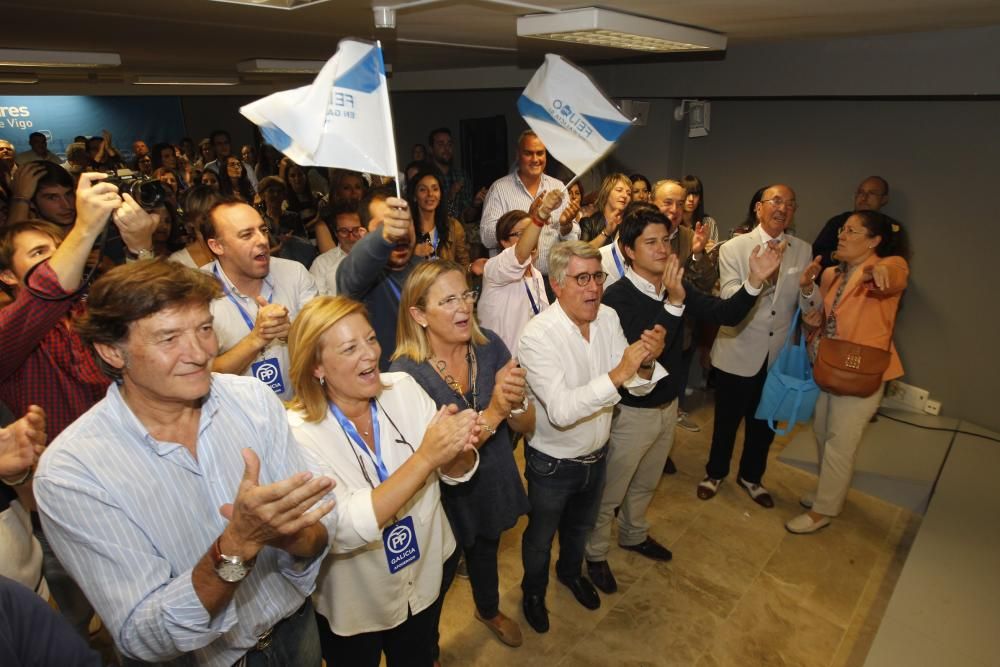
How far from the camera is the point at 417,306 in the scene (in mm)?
2111

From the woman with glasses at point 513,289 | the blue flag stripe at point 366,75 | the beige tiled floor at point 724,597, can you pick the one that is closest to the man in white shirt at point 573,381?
the beige tiled floor at point 724,597

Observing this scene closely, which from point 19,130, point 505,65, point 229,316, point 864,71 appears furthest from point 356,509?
point 19,130

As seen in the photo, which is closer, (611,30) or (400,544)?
(400,544)

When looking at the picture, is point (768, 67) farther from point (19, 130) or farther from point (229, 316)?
point (19, 130)

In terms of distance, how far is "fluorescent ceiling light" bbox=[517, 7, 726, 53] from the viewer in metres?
2.49

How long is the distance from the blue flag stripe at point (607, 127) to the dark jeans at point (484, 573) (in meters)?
1.82

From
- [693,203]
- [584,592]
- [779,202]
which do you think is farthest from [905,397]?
[584,592]

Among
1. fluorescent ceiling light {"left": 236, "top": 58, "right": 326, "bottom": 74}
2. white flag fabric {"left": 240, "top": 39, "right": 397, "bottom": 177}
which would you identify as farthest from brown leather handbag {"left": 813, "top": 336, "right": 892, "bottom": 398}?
fluorescent ceiling light {"left": 236, "top": 58, "right": 326, "bottom": 74}

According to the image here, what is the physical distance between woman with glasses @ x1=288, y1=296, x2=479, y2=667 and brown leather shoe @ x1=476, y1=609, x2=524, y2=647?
92 centimetres

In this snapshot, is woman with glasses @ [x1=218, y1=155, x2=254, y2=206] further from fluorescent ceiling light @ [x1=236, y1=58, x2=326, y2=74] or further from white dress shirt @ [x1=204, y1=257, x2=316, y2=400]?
white dress shirt @ [x1=204, y1=257, x2=316, y2=400]

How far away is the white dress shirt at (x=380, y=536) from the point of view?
1.63m

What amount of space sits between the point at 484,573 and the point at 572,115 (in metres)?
2.06

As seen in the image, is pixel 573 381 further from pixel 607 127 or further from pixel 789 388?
pixel 789 388

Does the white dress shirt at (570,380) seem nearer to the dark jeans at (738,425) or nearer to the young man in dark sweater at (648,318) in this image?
the young man in dark sweater at (648,318)
